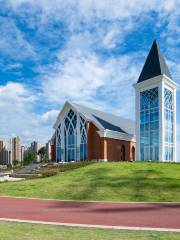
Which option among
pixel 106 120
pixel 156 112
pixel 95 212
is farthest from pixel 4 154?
pixel 95 212

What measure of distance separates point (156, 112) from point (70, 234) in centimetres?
3285

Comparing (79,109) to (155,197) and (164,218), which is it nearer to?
(155,197)

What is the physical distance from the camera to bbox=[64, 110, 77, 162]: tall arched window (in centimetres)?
4559

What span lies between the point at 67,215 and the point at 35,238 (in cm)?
393

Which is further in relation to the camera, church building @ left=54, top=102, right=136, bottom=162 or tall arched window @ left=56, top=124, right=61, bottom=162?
tall arched window @ left=56, top=124, right=61, bottom=162

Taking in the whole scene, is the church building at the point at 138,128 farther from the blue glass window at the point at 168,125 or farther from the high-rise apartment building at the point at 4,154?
the high-rise apartment building at the point at 4,154

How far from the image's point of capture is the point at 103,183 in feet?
63.3

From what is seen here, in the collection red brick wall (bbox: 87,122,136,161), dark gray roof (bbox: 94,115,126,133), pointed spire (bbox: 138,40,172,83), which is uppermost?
pointed spire (bbox: 138,40,172,83)

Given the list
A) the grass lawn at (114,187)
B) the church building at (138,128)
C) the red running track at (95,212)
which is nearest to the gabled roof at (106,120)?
the church building at (138,128)

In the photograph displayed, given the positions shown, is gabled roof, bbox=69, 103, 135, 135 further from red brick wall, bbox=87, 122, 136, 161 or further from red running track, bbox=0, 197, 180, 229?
red running track, bbox=0, 197, 180, 229

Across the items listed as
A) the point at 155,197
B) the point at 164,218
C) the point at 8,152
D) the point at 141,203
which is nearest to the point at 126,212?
the point at 164,218

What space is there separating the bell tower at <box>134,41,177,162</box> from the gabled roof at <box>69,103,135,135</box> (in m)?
5.15

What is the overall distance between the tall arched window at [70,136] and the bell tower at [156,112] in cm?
885

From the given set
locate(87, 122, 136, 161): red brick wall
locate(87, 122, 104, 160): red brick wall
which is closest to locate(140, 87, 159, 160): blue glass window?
locate(87, 122, 136, 161): red brick wall
